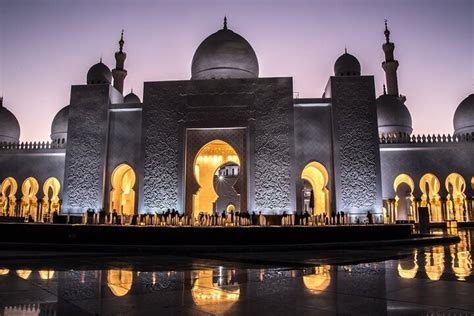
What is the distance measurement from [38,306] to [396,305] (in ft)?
4.81

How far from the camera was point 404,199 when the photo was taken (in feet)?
45.1

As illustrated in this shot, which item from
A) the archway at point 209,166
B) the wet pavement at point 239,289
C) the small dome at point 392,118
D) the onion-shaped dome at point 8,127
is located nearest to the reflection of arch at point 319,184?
the archway at point 209,166

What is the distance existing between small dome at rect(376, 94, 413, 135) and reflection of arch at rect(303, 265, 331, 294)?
11.4 metres

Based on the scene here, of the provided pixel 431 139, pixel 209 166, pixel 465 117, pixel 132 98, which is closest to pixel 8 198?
pixel 132 98

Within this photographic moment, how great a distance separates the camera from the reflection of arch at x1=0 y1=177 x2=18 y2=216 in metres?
11.6

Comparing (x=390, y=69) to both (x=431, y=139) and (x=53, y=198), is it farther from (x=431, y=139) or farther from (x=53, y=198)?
(x=53, y=198)

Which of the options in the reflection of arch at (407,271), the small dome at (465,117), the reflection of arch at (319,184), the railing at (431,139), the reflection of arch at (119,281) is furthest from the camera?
the small dome at (465,117)

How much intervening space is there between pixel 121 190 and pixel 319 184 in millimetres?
5889

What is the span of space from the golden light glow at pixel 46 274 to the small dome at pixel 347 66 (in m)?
10.6

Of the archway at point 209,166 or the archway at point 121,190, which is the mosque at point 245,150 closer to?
the archway at point 121,190

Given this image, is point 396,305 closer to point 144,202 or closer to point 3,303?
point 3,303

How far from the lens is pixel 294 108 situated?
10.2 meters

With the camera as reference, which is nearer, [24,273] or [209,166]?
[24,273]

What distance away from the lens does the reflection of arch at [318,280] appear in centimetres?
194
